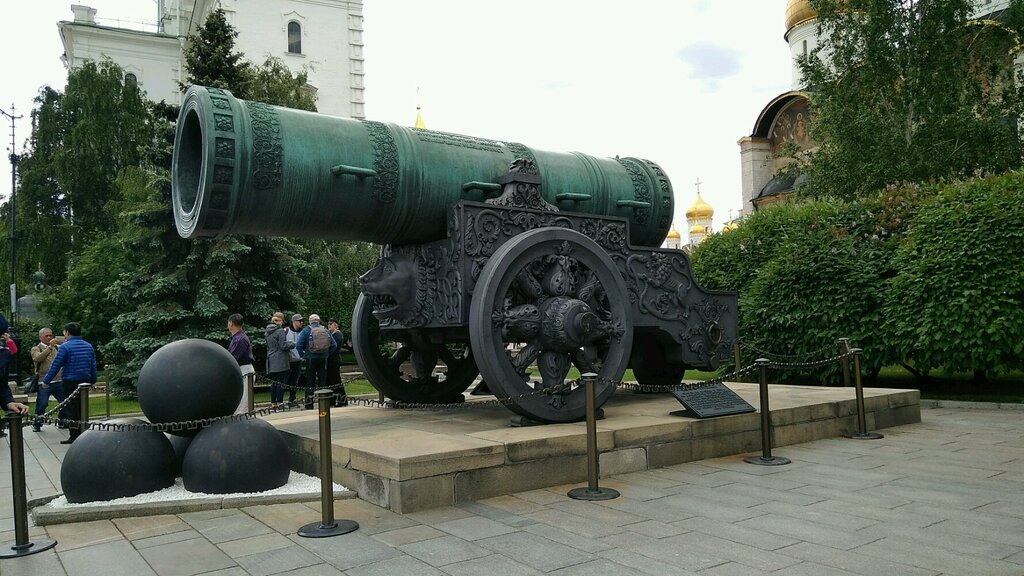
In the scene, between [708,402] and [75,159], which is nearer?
[708,402]

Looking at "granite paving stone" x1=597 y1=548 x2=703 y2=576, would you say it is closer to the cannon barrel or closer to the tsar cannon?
the tsar cannon

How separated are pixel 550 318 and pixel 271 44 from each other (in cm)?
3226

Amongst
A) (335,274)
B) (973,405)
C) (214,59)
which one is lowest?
(973,405)

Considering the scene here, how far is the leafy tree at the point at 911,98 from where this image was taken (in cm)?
1842

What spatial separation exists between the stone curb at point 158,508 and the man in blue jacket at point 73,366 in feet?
16.3

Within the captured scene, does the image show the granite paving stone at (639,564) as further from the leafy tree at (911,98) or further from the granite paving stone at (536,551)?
the leafy tree at (911,98)

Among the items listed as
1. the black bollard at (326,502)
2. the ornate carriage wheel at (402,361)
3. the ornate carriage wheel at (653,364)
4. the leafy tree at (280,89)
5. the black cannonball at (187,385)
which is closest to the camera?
the black bollard at (326,502)

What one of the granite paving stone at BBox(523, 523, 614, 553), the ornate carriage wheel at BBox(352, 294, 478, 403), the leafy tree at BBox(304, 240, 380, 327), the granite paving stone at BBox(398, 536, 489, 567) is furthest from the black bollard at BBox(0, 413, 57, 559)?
the leafy tree at BBox(304, 240, 380, 327)

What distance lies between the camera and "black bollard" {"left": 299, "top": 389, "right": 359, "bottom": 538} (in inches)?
165

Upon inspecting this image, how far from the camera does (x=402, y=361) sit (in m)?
7.59

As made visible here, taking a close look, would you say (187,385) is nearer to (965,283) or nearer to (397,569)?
(397,569)

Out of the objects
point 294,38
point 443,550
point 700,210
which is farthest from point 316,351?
point 700,210

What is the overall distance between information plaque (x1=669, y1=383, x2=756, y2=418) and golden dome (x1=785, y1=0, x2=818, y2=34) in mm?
36247

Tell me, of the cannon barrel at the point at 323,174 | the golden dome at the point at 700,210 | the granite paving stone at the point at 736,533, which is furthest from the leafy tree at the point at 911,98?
the golden dome at the point at 700,210
